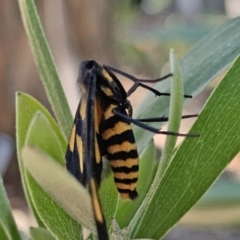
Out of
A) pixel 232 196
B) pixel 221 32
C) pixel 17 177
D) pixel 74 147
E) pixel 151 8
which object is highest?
pixel 151 8

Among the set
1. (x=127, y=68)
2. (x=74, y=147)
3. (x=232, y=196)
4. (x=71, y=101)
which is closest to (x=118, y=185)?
(x=74, y=147)

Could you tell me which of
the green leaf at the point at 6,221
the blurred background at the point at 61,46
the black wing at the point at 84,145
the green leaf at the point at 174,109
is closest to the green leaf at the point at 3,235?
the green leaf at the point at 6,221

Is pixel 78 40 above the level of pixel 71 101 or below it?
above

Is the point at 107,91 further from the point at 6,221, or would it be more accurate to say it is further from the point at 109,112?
the point at 6,221

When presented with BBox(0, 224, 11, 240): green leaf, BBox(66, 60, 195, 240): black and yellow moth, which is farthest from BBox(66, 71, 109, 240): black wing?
BBox(0, 224, 11, 240): green leaf

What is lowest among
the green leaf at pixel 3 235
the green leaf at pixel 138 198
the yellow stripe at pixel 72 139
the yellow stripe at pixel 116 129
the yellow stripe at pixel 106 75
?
the green leaf at pixel 3 235

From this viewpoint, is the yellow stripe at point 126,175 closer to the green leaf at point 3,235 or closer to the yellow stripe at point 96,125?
the yellow stripe at point 96,125

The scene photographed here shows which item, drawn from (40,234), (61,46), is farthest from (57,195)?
(61,46)

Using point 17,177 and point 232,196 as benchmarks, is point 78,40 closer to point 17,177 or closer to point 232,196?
point 17,177

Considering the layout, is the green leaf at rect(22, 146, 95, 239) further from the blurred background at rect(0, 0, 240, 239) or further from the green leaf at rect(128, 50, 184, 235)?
the blurred background at rect(0, 0, 240, 239)
